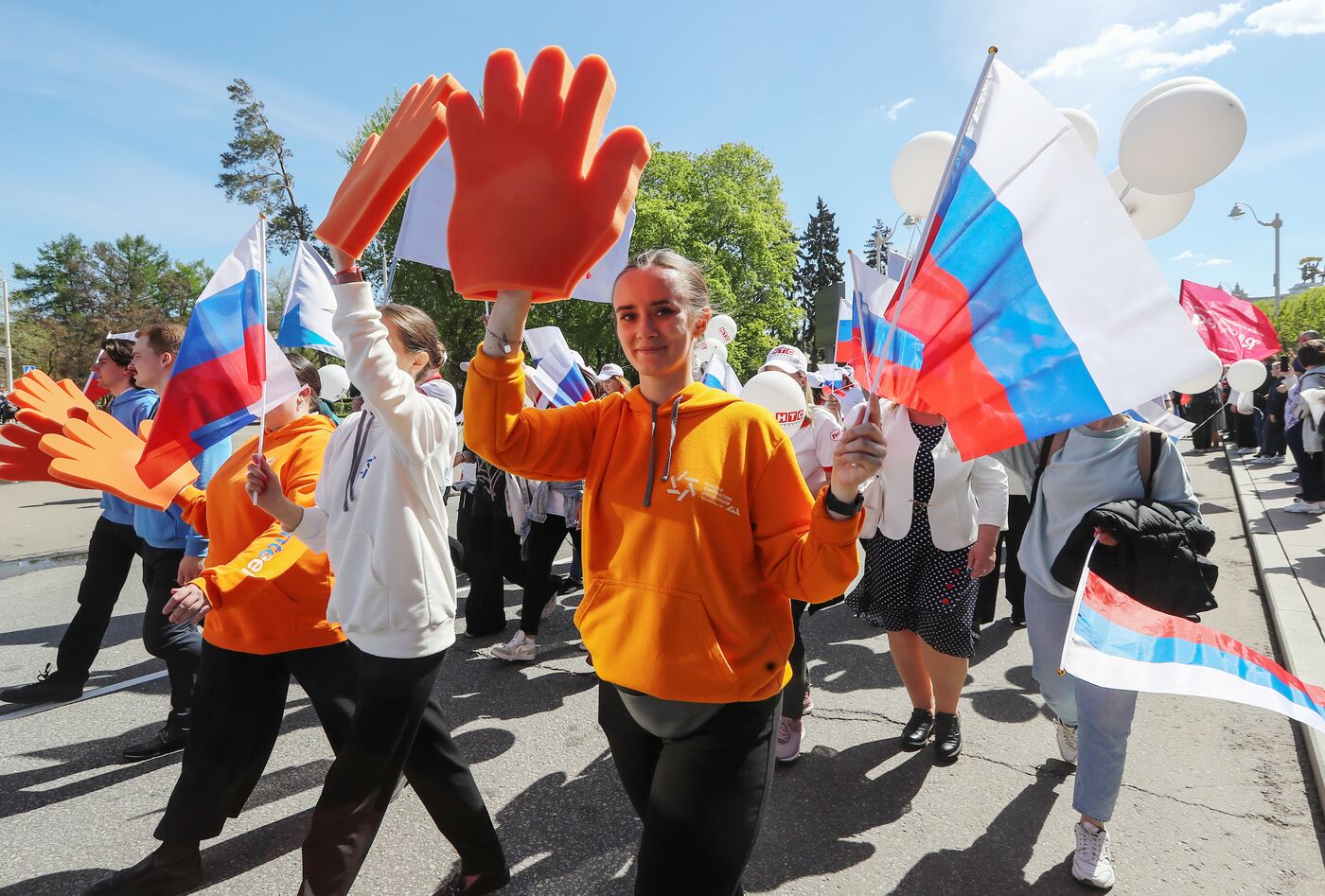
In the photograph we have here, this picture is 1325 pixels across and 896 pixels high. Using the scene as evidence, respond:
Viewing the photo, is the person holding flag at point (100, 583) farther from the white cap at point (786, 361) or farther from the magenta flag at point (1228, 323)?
the magenta flag at point (1228, 323)

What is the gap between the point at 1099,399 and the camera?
4.99 ft

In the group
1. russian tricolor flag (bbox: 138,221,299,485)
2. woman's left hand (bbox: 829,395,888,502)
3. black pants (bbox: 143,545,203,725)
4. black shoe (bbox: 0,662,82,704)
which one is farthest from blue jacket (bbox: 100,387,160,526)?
woman's left hand (bbox: 829,395,888,502)

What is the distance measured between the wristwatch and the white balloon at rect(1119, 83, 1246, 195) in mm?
3442

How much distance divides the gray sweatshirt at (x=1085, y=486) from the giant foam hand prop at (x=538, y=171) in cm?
221

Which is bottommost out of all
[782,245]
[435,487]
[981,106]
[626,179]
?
[435,487]

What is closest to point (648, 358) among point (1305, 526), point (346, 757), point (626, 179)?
point (626, 179)

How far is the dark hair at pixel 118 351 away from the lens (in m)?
4.33

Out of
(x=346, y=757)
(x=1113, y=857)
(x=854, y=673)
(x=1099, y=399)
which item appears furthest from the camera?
(x=854, y=673)

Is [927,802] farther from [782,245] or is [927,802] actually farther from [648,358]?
[782,245]

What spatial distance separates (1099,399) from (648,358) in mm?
997

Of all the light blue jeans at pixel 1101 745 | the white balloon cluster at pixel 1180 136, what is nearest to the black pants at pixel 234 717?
the light blue jeans at pixel 1101 745

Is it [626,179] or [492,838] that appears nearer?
[626,179]

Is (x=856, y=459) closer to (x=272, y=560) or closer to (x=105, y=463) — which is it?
(x=272, y=560)

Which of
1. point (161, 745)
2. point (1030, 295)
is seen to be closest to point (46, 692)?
point (161, 745)
